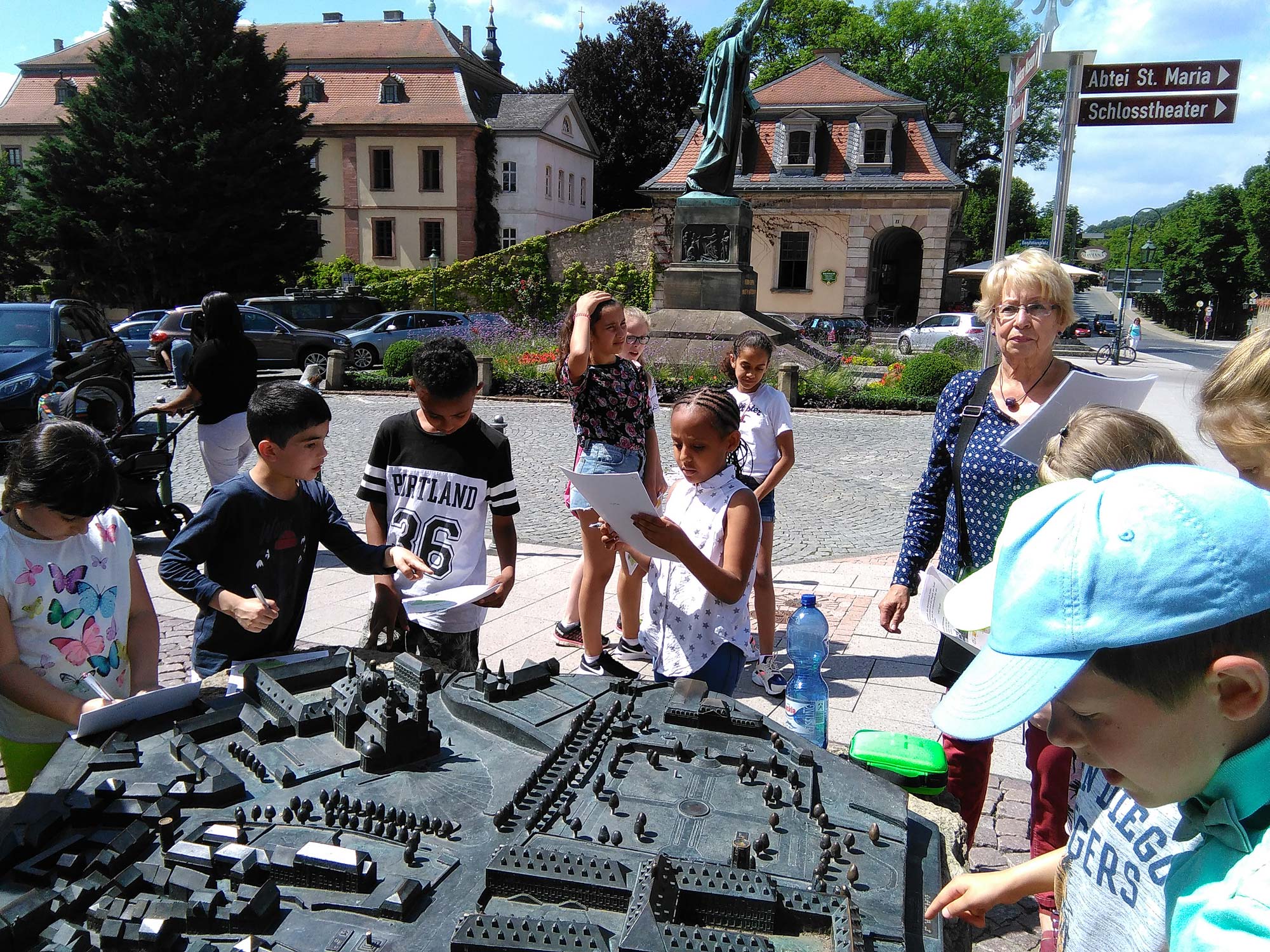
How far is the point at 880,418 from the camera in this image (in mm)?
15797

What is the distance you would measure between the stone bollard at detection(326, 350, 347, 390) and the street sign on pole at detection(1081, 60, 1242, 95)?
15.7 m

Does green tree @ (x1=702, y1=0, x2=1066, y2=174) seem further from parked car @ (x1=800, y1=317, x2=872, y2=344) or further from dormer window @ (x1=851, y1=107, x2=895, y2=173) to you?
parked car @ (x1=800, y1=317, x2=872, y2=344)

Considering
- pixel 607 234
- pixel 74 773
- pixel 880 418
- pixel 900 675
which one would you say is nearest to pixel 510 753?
pixel 74 773

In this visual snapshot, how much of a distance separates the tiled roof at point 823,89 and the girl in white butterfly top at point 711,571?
1387 inches

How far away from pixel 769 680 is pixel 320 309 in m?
22.3

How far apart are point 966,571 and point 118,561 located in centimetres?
268

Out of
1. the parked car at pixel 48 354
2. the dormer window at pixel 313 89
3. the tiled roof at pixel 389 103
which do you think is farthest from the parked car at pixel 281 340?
the dormer window at pixel 313 89

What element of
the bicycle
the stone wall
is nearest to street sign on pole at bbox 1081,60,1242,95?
the bicycle

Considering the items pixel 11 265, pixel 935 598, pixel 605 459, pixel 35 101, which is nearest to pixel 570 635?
pixel 605 459

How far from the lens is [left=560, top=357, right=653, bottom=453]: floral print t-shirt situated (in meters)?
4.70

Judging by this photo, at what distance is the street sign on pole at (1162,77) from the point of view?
4.65 m

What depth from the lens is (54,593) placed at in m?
2.60

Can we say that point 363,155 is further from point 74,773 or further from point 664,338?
point 74,773

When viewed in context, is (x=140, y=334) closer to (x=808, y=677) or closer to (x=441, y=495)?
(x=441, y=495)
